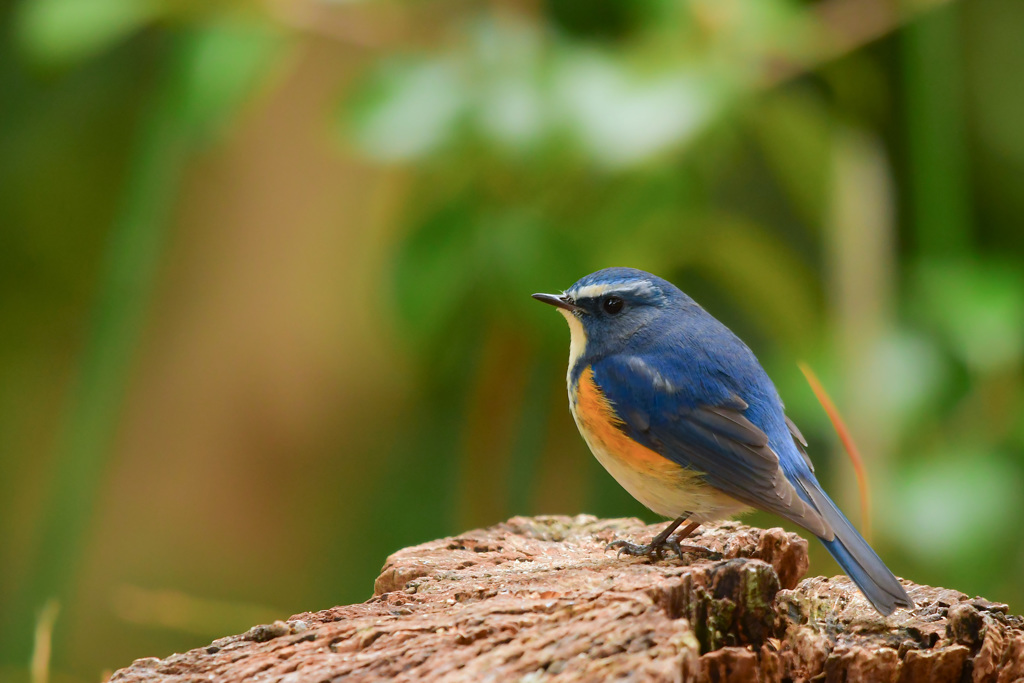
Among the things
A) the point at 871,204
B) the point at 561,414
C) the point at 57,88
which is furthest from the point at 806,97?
the point at 57,88

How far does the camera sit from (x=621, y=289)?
2949mm

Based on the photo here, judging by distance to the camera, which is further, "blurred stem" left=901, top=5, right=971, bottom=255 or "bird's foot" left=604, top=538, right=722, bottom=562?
"blurred stem" left=901, top=5, right=971, bottom=255

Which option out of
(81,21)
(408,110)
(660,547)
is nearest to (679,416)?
(660,547)

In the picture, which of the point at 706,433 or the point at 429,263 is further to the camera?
the point at 429,263

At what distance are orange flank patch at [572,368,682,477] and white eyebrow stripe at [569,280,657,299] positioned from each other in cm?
22

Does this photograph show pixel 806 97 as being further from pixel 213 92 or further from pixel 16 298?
pixel 16 298

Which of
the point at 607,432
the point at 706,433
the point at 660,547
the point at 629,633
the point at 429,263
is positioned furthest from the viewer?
the point at 429,263

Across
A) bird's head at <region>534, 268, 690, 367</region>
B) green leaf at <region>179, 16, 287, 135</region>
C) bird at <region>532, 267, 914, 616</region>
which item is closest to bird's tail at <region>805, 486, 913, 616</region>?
bird at <region>532, 267, 914, 616</region>

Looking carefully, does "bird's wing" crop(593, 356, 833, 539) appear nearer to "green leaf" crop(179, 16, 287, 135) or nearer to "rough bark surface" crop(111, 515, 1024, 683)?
"rough bark surface" crop(111, 515, 1024, 683)

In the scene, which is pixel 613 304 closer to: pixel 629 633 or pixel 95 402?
pixel 629 633

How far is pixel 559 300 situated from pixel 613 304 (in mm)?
152

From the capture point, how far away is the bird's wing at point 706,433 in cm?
247

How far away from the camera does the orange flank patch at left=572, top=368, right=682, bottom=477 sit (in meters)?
2.64

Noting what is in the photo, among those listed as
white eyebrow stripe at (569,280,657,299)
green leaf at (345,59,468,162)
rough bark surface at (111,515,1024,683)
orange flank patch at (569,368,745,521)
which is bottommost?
rough bark surface at (111,515,1024,683)
